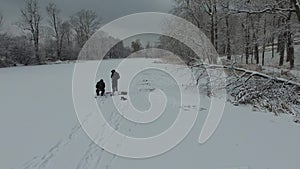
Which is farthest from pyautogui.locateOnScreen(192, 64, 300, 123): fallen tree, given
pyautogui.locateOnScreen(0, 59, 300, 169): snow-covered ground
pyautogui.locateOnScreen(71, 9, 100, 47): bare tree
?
pyautogui.locateOnScreen(71, 9, 100, 47): bare tree

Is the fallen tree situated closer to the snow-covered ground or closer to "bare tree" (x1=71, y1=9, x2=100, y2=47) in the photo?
the snow-covered ground

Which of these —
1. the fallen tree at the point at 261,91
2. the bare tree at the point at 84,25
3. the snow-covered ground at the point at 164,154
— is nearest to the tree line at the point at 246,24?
the fallen tree at the point at 261,91

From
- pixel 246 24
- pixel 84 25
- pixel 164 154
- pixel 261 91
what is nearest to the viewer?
pixel 164 154

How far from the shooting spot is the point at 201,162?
18.9ft

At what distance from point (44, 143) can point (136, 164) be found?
2.66 meters

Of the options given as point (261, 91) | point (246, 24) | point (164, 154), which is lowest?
point (164, 154)

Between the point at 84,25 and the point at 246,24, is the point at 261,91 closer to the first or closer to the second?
the point at 246,24

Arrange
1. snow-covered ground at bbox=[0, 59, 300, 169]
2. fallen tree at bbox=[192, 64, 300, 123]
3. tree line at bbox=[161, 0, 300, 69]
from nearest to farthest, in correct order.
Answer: snow-covered ground at bbox=[0, 59, 300, 169] < fallen tree at bbox=[192, 64, 300, 123] < tree line at bbox=[161, 0, 300, 69]

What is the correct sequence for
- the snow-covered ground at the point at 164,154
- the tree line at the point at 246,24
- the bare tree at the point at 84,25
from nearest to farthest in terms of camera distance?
the snow-covered ground at the point at 164,154
the tree line at the point at 246,24
the bare tree at the point at 84,25

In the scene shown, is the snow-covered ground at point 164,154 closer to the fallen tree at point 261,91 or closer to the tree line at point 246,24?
the fallen tree at point 261,91

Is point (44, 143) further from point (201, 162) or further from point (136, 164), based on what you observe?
point (201, 162)

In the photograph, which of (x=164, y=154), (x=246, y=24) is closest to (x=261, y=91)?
(x=164, y=154)

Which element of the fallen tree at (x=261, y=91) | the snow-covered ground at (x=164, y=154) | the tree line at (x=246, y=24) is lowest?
the snow-covered ground at (x=164, y=154)

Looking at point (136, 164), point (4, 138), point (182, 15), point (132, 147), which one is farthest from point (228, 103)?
point (182, 15)
